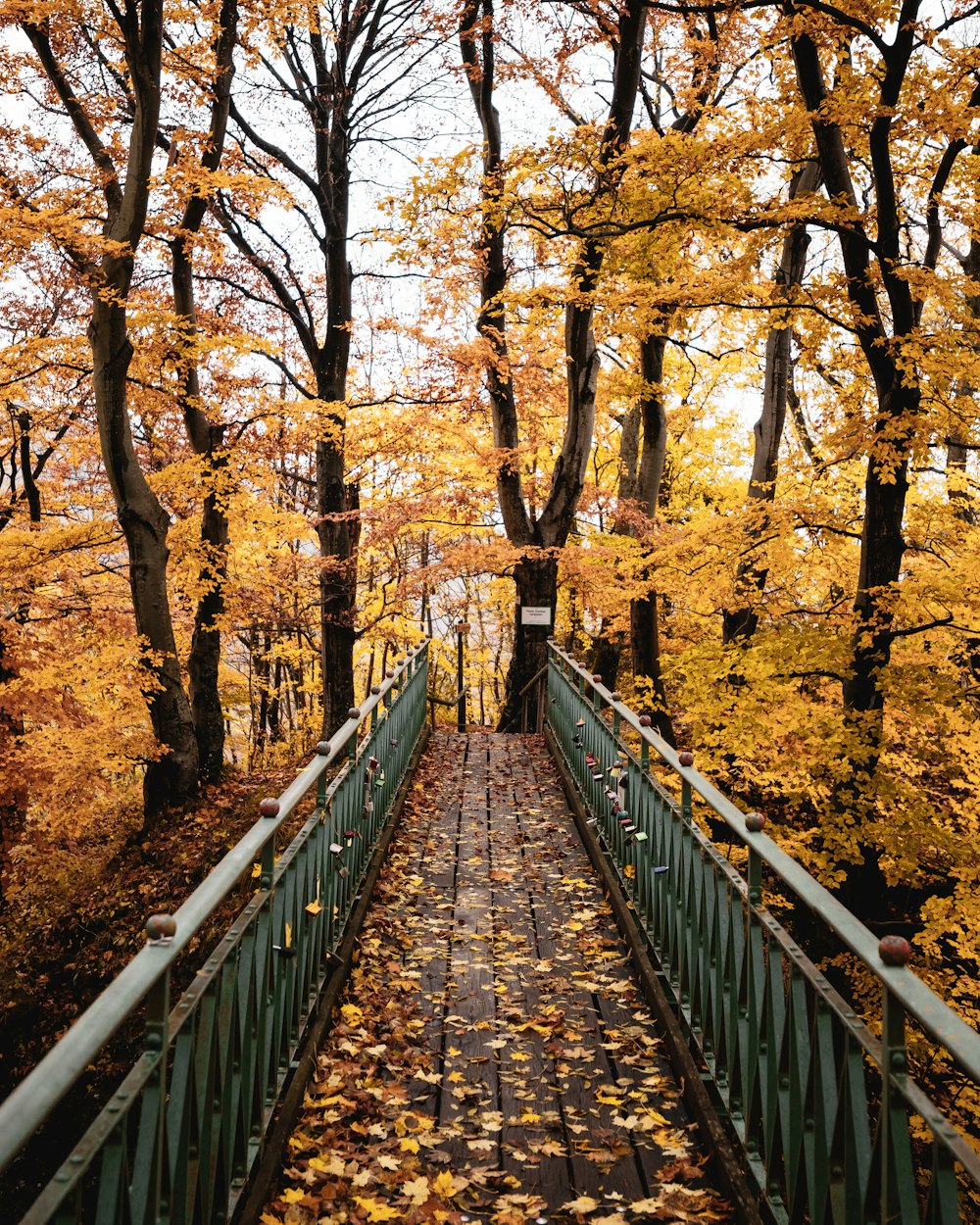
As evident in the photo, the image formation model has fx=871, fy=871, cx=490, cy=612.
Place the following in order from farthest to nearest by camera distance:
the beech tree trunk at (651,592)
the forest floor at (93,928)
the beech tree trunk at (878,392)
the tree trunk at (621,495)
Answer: the tree trunk at (621,495) < the beech tree trunk at (651,592) < the forest floor at (93,928) < the beech tree trunk at (878,392)

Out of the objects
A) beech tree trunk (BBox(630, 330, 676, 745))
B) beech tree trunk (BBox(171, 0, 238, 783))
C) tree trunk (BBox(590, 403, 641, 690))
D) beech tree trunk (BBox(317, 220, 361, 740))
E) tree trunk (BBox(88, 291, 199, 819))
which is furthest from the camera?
tree trunk (BBox(590, 403, 641, 690))

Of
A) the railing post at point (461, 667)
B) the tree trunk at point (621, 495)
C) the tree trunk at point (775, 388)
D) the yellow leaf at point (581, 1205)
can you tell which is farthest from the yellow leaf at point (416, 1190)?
the railing post at point (461, 667)

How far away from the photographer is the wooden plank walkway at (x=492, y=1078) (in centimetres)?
293

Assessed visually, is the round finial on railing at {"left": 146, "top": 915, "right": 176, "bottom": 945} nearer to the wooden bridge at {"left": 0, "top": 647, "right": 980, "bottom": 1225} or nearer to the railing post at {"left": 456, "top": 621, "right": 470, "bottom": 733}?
the wooden bridge at {"left": 0, "top": 647, "right": 980, "bottom": 1225}

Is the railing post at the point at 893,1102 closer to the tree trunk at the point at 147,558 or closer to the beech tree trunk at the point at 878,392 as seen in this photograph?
the beech tree trunk at the point at 878,392

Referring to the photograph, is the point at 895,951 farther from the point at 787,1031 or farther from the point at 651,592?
the point at 651,592

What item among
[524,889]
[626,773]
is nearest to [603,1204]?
[626,773]

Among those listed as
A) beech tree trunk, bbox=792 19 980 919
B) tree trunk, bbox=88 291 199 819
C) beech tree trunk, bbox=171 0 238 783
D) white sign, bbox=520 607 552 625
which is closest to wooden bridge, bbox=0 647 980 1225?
beech tree trunk, bbox=792 19 980 919

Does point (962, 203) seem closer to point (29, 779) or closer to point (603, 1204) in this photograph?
point (603, 1204)

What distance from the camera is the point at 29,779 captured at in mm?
10961

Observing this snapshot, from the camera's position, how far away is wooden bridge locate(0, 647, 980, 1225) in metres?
1.97

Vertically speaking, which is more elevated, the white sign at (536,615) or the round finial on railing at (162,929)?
the white sign at (536,615)

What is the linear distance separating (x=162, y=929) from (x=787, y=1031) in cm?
178

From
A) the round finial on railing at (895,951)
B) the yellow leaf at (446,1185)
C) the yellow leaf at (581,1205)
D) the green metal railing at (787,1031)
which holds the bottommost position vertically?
the yellow leaf at (446,1185)
